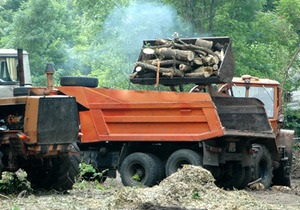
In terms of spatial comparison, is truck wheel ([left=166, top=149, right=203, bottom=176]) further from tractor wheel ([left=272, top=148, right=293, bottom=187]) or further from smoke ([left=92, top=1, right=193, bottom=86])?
smoke ([left=92, top=1, right=193, bottom=86])

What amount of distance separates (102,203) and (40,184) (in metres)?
3.40

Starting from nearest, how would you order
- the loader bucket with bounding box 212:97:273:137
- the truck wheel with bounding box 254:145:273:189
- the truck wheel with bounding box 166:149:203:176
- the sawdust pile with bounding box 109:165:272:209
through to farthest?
1. the sawdust pile with bounding box 109:165:272:209
2. the truck wheel with bounding box 166:149:203:176
3. the loader bucket with bounding box 212:97:273:137
4. the truck wheel with bounding box 254:145:273:189

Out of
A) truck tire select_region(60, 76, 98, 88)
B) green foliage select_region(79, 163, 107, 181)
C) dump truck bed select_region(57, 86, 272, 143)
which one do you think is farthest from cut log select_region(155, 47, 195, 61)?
green foliage select_region(79, 163, 107, 181)

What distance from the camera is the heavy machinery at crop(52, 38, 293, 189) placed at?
18172mm

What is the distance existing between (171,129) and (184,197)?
4.85m

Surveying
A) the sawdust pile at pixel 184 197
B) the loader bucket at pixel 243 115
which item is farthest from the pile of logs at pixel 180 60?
the sawdust pile at pixel 184 197

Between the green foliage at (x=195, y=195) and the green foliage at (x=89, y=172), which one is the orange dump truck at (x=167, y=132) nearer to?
the green foliage at (x=89, y=172)

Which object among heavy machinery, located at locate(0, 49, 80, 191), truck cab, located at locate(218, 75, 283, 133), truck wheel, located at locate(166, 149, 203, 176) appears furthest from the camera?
truck cab, located at locate(218, 75, 283, 133)

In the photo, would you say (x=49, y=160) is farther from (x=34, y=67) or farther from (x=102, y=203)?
(x=34, y=67)

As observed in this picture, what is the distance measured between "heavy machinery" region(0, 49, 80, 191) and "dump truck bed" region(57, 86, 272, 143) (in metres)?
1.93

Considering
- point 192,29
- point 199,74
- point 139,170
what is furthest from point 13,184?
point 192,29

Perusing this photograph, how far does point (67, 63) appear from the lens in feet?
129

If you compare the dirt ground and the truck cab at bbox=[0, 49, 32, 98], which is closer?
the dirt ground

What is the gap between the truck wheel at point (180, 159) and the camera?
1814cm
